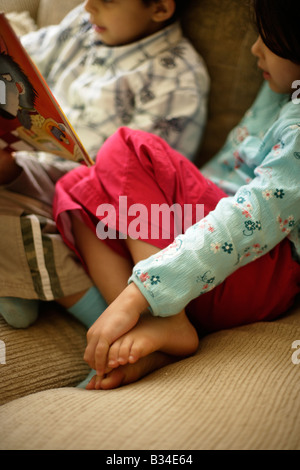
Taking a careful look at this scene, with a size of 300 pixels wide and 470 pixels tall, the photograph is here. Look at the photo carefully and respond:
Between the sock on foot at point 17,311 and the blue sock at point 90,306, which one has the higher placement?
the sock on foot at point 17,311

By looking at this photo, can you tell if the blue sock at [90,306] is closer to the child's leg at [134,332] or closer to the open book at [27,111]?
the child's leg at [134,332]

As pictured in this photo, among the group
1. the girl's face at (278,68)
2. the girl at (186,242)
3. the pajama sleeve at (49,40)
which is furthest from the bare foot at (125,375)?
the pajama sleeve at (49,40)

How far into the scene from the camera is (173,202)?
716mm

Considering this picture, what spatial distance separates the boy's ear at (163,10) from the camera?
98 centimetres

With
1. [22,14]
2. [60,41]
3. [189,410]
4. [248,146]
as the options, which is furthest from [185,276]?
[22,14]

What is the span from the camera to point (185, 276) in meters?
0.59

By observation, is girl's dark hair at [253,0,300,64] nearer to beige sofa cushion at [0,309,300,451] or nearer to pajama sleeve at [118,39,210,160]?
pajama sleeve at [118,39,210,160]

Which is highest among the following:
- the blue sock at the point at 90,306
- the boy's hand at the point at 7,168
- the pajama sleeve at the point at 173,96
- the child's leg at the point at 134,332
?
the boy's hand at the point at 7,168

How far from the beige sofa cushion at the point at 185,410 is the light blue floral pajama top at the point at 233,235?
101mm

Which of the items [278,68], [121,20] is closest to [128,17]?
[121,20]

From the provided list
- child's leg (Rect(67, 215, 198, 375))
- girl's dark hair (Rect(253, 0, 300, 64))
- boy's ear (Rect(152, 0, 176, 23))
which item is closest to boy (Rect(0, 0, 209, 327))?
boy's ear (Rect(152, 0, 176, 23))

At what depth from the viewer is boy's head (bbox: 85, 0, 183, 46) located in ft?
3.18

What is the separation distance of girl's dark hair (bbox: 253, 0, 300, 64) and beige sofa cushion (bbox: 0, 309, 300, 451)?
44cm
